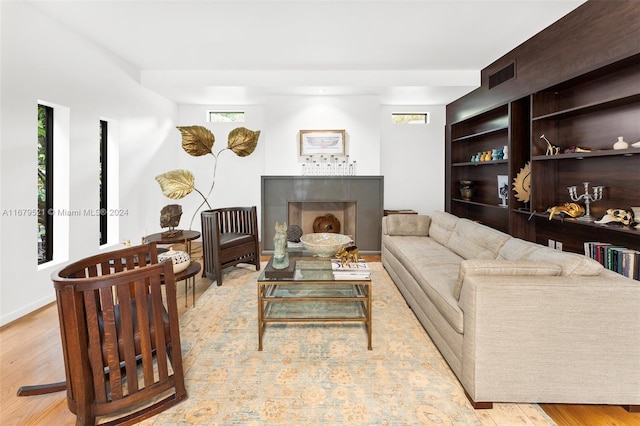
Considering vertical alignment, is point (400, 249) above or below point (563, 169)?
below

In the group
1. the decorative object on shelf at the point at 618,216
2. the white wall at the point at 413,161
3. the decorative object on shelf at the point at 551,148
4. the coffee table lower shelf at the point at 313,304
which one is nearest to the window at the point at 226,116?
the white wall at the point at 413,161

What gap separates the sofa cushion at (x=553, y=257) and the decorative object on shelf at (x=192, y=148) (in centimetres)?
346

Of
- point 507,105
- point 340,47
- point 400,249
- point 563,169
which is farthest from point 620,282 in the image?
point 340,47

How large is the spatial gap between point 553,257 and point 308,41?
10.4 ft

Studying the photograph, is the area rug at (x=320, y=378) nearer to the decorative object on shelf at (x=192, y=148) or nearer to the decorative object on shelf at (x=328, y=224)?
the decorative object on shelf at (x=192, y=148)

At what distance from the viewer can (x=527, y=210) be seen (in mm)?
3777

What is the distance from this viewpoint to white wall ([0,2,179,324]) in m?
2.74

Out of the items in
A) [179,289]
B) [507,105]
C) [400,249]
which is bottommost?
[179,289]

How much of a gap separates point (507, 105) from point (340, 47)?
220 cm

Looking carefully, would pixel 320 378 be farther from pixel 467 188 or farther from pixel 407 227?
pixel 467 188

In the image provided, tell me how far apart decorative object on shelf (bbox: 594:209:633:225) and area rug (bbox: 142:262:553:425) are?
5.95ft

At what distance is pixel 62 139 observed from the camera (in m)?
3.44

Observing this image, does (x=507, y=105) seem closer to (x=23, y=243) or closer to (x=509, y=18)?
(x=509, y=18)

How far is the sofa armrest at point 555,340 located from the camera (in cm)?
165
